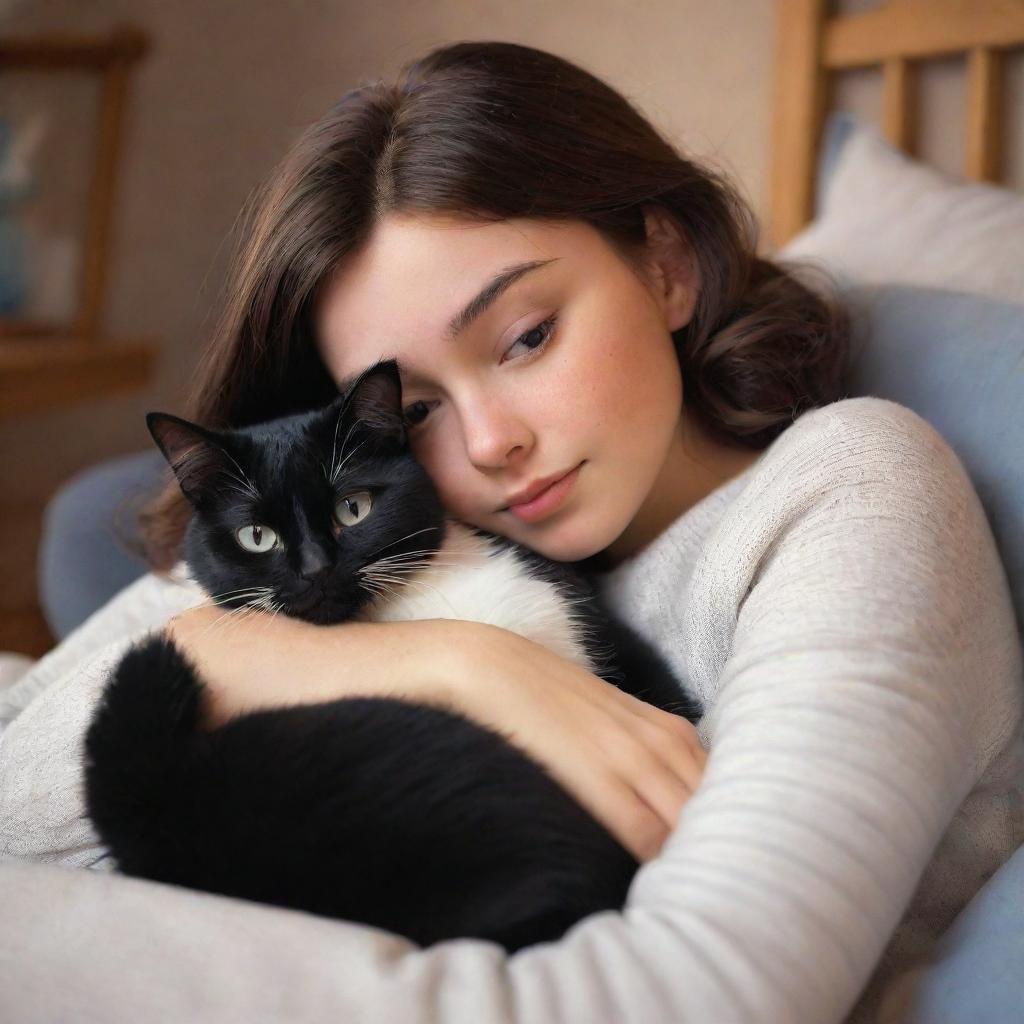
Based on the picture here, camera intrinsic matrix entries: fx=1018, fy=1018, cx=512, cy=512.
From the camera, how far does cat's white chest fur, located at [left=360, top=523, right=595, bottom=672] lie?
1.00 m

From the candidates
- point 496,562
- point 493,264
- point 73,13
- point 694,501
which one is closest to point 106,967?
point 496,562

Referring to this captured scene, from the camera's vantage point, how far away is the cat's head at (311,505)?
97cm

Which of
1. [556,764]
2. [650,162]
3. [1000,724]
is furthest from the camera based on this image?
[650,162]

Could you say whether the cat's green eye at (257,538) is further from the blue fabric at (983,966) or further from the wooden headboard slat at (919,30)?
the wooden headboard slat at (919,30)

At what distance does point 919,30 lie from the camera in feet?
5.86

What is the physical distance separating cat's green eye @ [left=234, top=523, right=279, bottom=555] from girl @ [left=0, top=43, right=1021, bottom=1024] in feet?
0.28

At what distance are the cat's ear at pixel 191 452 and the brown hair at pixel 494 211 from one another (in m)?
0.21

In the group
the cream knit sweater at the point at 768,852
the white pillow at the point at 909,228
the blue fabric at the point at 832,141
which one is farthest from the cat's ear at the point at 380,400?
the blue fabric at the point at 832,141

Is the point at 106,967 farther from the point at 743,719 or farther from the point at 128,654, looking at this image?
the point at 743,719

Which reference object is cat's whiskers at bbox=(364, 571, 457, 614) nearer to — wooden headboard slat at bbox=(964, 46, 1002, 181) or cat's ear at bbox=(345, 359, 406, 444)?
cat's ear at bbox=(345, 359, 406, 444)

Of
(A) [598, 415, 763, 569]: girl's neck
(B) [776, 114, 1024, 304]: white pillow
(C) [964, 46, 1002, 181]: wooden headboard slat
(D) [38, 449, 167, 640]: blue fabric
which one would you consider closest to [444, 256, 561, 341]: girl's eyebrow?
Answer: (A) [598, 415, 763, 569]: girl's neck

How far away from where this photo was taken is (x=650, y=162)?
1.20 metres

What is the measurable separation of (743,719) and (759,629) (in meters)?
0.09

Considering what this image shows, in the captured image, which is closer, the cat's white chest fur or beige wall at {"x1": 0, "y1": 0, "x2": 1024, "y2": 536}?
the cat's white chest fur
